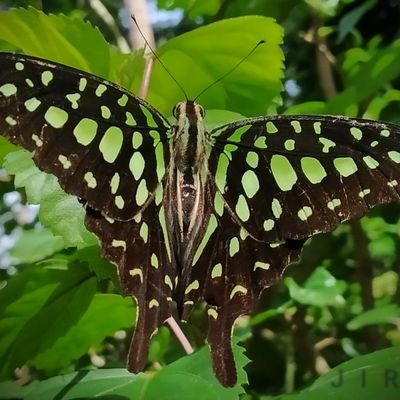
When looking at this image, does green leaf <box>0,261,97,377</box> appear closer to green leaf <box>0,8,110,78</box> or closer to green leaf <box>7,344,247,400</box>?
green leaf <box>7,344,247,400</box>

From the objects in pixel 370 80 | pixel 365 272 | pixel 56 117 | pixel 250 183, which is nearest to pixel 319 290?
pixel 365 272

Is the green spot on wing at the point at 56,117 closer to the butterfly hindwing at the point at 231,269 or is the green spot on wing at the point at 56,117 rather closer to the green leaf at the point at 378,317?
the butterfly hindwing at the point at 231,269

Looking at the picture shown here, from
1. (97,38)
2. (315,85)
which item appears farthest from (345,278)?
(97,38)

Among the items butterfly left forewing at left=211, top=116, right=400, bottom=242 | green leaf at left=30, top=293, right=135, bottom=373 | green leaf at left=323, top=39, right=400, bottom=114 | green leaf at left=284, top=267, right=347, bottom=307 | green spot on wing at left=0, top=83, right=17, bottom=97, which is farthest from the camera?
green leaf at left=284, top=267, right=347, bottom=307

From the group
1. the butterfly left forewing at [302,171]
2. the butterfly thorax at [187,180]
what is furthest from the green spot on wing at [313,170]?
the butterfly thorax at [187,180]

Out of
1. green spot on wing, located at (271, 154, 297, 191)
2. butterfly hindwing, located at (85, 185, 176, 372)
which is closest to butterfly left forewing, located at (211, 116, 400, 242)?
green spot on wing, located at (271, 154, 297, 191)

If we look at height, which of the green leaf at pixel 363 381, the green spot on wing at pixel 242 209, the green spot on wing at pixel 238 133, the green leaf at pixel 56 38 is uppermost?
the green leaf at pixel 56 38

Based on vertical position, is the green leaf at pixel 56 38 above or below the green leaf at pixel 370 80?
below

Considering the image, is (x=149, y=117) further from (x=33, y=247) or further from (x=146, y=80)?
(x=33, y=247)
